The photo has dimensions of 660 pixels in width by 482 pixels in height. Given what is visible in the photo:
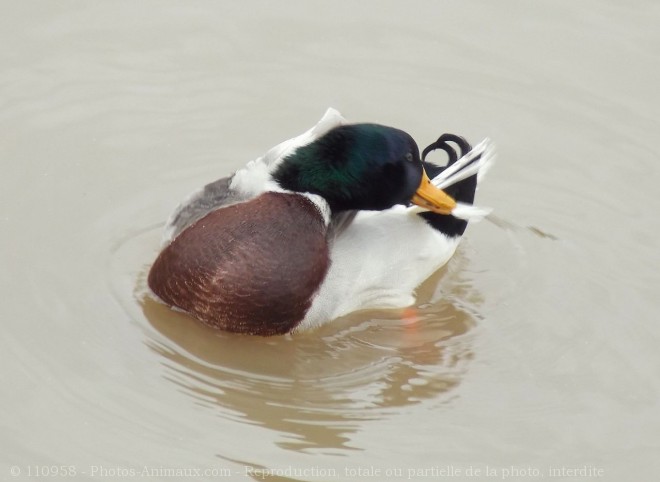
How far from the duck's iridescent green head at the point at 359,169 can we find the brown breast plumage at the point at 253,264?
0.40ft

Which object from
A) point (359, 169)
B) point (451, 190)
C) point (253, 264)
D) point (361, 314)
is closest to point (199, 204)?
point (253, 264)

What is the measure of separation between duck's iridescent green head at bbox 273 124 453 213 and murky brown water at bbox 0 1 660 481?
0.74 m

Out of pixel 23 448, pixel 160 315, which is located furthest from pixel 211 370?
pixel 23 448

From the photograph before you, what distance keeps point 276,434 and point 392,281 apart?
4.16 feet

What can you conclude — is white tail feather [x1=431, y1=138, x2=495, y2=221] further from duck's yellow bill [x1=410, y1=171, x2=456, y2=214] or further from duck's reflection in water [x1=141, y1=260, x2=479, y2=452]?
duck's reflection in water [x1=141, y1=260, x2=479, y2=452]

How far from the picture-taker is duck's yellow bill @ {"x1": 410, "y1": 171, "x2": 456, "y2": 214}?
6988 millimetres

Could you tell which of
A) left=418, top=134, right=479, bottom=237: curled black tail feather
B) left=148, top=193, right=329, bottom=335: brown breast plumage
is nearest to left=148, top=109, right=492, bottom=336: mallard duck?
left=148, top=193, right=329, bottom=335: brown breast plumage

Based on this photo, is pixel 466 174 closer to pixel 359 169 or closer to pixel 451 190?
pixel 451 190

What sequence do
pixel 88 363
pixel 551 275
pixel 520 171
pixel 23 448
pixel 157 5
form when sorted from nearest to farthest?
pixel 23 448 → pixel 88 363 → pixel 551 275 → pixel 520 171 → pixel 157 5

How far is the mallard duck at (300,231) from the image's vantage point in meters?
6.71

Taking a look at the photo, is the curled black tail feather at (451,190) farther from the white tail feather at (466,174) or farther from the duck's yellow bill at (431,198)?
the duck's yellow bill at (431,198)

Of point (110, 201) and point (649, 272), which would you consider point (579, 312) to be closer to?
point (649, 272)

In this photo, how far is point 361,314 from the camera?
7.33 metres

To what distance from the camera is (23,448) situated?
6.12 metres
